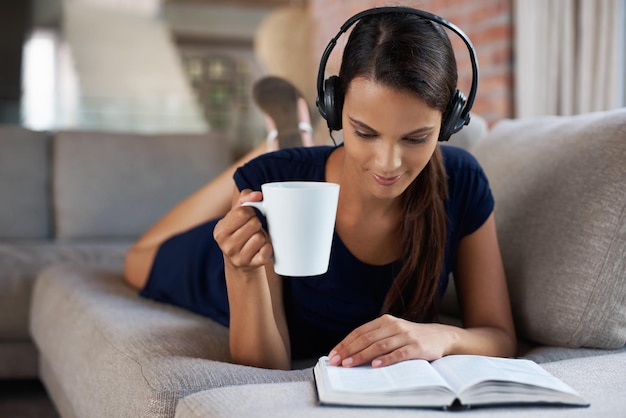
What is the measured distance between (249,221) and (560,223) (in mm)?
672

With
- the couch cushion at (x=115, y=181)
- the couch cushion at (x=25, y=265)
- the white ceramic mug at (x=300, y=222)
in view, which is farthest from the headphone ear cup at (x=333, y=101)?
the couch cushion at (x=115, y=181)

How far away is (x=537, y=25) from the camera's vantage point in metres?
2.87

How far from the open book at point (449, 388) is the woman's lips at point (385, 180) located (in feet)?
0.90

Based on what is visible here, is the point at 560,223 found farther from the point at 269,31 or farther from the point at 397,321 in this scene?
the point at 269,31

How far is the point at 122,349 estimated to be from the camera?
1.40m

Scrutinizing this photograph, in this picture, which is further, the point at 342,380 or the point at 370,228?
the point at 370,228

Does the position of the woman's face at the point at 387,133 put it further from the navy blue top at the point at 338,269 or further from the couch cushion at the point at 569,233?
the couch cushion at the point at 569,233

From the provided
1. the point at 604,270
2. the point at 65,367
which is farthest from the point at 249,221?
the point at 65,367

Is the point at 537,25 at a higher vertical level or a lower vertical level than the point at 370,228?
higher

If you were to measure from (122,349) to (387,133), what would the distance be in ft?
2.12

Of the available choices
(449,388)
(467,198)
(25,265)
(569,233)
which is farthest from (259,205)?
(25,265)

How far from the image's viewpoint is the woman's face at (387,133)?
111 centimetres

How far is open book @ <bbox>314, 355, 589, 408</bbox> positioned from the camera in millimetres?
955

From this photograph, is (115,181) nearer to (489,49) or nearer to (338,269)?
(489,49)
